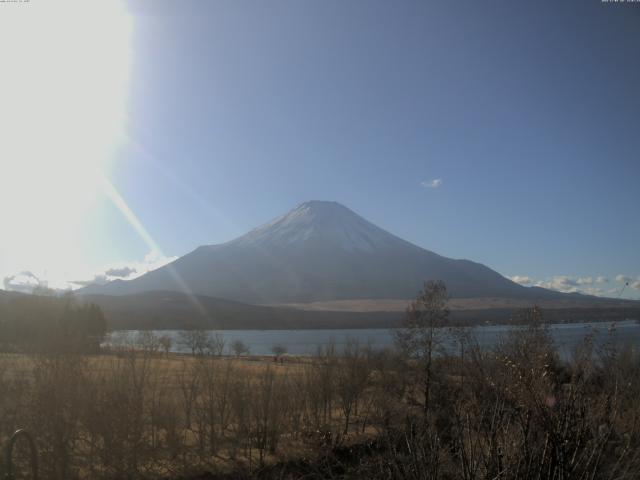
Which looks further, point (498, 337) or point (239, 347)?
point (239, 347)

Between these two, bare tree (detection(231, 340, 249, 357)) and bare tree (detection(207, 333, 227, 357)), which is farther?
bare tree (detection(231, 340, 249, 357))

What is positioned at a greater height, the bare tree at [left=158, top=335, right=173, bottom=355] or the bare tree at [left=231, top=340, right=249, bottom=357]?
the bare tree at [left=158, top=335, right=173, bottom=355]

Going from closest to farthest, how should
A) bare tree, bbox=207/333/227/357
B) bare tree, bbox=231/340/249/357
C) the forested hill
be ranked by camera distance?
the forested hill, bare tree, bbox=207/333/227/357, bare tree, bbox=231/340/249/357

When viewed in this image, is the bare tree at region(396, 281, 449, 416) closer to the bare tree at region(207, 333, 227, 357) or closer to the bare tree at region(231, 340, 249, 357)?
the bare tree at region(207, 333, 227, 357)

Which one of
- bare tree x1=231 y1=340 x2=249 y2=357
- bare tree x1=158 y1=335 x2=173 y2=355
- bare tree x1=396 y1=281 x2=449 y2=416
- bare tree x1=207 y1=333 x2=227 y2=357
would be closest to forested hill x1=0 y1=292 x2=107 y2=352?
bare tree x1=158 y1=335 x2=173 y2=355

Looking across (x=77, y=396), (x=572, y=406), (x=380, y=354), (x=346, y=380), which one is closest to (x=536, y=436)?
(x=572, y=406)

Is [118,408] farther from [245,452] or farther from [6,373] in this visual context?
[245,452]

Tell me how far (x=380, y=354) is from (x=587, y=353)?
2276 cm

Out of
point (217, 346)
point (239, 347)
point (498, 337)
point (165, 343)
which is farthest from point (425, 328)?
point (239, 347)

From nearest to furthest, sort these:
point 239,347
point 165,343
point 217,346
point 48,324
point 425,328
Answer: point 48,324
point 425,328
point 217,346
point 165,343
point 239,347

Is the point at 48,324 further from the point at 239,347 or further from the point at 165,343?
the point at 239,347

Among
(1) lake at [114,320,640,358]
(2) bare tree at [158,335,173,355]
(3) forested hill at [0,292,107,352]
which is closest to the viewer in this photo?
(1) lake at [114,320,640,358]

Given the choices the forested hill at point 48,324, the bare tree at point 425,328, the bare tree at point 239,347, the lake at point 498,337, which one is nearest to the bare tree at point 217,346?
the lake at point 498,337

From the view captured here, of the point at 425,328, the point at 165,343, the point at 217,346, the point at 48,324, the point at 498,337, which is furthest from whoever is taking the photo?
the point at 165,343
